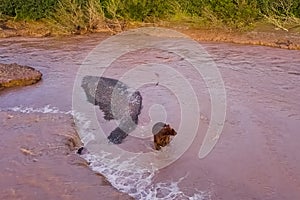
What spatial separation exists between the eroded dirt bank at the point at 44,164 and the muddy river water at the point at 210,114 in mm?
466

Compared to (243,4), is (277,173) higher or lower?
lower

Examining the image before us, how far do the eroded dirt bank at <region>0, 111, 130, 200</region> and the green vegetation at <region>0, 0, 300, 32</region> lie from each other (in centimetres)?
1278

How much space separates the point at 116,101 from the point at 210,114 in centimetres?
257

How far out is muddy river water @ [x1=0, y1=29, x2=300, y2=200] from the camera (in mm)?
8266

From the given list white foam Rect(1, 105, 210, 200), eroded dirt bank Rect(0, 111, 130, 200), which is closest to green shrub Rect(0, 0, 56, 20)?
eroded dirt bank Rect(0, 111, 130, 200)

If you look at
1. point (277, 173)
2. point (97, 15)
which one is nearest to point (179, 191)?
point (277, 173)

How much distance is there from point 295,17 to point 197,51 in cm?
505

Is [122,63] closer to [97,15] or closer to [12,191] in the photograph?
[97,15]

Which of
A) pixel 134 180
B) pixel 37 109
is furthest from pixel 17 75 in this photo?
pixel 134 180

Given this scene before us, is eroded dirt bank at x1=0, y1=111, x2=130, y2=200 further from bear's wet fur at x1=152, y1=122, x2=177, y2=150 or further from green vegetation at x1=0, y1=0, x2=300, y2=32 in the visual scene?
green vegetation at x1=0, y1=0, x2=300, y2=32

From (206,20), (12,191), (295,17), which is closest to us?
(12,191)

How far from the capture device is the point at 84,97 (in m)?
13.5

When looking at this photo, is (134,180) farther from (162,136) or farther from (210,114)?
(210,114)

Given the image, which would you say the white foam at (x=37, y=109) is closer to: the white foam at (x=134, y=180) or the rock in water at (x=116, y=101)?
the rock in water at (x=116, y=101)
